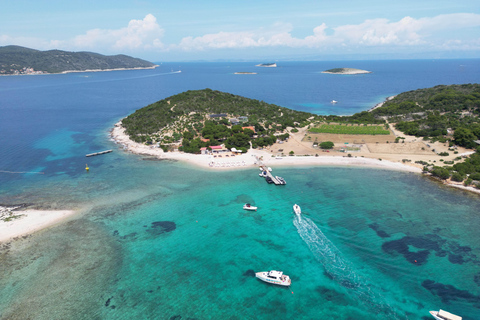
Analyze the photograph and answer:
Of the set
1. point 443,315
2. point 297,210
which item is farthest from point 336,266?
point 297,210

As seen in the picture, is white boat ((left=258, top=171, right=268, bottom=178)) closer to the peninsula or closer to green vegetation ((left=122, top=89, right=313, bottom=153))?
the peninsula

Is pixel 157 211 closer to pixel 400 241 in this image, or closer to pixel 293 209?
pixel 293 209

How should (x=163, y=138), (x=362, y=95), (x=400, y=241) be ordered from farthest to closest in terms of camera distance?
(x=362, y=95) < (x=163, y=138) < (x=400, y=241)

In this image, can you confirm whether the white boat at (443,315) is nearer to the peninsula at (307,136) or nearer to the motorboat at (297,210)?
the motorboat at (297,210)

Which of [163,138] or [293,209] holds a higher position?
[163,138]

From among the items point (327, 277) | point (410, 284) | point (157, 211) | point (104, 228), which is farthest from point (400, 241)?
point (104, 228)

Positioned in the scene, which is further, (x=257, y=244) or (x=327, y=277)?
(x=257, y=244)
